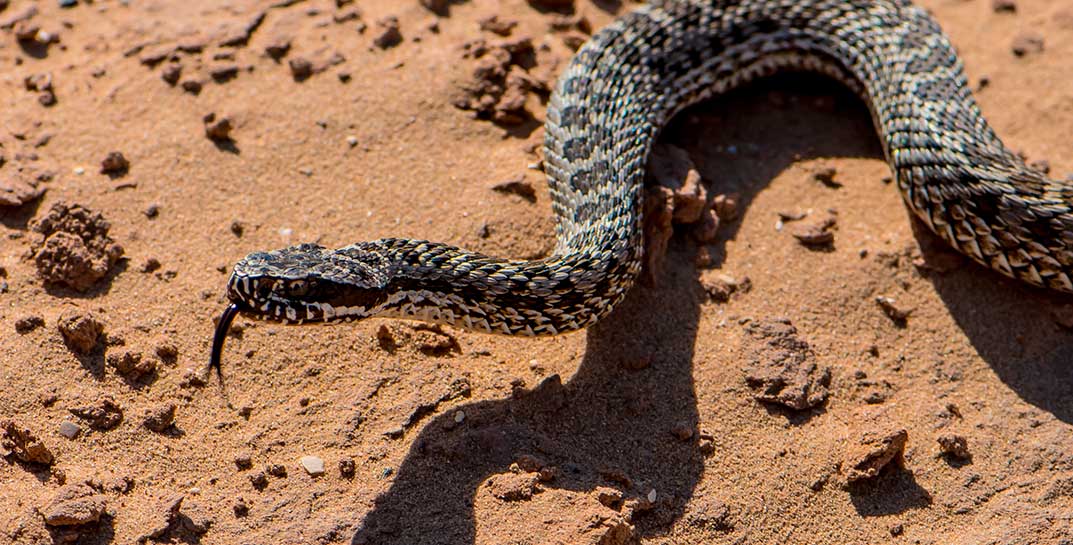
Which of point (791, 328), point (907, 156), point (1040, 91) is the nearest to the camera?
point (791, 328)

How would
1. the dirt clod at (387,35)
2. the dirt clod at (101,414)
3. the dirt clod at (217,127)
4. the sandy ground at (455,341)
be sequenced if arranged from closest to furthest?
the sandy ground at (455,341) → the dirt clod at (101,414) → the dirt clod at (217,127) → the dirt clod at (387,35)

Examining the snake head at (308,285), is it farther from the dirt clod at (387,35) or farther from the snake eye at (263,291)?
the dirt clod at (387,35)

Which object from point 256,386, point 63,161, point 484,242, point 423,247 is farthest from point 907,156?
point 63,161

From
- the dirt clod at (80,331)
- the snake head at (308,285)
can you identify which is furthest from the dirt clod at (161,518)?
the dirt clod at (80,331)

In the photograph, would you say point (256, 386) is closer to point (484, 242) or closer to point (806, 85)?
point (484, 242)

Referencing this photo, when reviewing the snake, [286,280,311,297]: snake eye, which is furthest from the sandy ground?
[286,280,311,297]: snake eye

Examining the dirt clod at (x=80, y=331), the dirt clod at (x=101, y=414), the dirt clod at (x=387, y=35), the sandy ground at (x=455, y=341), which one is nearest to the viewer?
the sandy ground at (x=455, y=341)

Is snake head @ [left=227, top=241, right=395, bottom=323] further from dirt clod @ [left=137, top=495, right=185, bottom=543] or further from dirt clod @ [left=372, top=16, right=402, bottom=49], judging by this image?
dirt clod @ [left=372, top=16, right=402, bottom=49]
